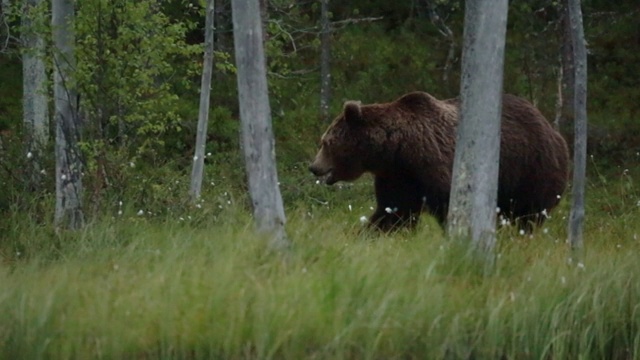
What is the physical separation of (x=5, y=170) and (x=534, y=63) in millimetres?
12494

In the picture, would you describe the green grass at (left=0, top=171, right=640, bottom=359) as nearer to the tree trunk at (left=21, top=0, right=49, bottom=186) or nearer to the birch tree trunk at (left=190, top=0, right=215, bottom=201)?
the birch tree trunk at (left=190, top=0, right=215, bottom=201)

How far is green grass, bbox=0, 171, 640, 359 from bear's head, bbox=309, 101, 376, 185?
3.39m

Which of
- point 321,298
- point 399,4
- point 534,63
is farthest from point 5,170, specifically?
point 399,4

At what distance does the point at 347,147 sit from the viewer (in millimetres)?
11914

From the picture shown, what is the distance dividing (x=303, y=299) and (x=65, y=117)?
4272mm

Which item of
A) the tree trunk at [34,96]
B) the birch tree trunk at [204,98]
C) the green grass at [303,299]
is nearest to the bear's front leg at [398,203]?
the birch tree trunk at [204,98]

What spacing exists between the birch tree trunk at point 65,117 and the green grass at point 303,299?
1318mm

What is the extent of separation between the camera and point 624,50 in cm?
2297

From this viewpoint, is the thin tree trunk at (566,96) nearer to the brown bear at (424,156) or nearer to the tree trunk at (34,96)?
the brown bear at (424,156)

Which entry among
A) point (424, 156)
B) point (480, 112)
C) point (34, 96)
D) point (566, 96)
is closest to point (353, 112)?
point (424, 156)

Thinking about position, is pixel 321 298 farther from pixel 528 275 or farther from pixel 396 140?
pixel 396 140

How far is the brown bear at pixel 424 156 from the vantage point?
11.4 m

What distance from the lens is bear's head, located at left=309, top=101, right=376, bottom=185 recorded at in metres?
11.8

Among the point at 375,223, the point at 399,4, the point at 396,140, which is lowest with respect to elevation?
the point at 375,223
